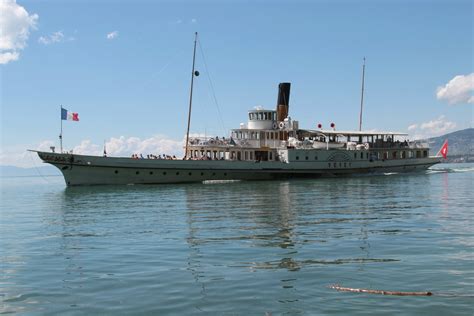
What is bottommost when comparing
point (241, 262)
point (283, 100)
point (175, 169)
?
point (241, 262)

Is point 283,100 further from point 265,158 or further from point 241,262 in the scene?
point 241,262

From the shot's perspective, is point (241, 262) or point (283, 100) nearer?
point (241, 262)

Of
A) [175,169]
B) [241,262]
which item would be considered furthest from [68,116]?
[241,262]

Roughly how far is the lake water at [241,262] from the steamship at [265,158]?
22.6 m

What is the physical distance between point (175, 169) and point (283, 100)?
57.0ft

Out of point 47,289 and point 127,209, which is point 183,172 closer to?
point 127,209

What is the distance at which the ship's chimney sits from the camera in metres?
57.8

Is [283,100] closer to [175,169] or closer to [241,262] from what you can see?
[175,169]

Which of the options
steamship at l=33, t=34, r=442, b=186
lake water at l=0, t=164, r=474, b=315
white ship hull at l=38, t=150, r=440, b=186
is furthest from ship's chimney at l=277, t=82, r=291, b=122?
lake water at l=0, t=164, r=474, b=315

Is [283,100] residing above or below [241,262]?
above

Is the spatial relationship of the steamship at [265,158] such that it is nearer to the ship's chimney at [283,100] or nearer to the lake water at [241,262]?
the ship's chimney at [283,100]

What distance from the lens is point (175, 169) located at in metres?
46.9

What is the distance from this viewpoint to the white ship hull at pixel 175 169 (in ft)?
146

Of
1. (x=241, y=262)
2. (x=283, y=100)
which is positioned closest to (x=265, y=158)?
(x=283, y=100)
